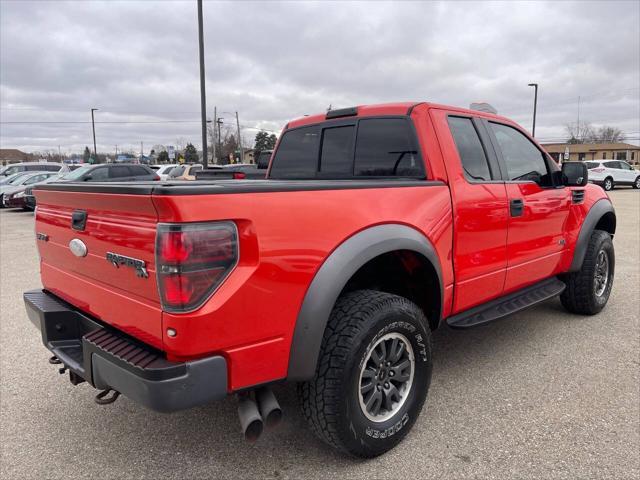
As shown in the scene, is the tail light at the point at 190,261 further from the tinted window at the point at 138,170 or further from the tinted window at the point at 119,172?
the tinted window at the point at 138,170

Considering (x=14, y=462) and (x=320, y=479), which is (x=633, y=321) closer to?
(x=320, y=479)

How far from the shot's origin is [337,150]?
145 inches

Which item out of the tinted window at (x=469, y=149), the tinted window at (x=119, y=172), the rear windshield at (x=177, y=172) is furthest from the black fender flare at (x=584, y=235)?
the rear windshield at (x=177, y=172)

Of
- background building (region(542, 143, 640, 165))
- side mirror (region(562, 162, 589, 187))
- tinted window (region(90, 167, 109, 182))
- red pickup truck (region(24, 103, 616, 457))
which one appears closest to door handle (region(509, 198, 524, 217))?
red pickup truck (region(24, 103, 616, 457))

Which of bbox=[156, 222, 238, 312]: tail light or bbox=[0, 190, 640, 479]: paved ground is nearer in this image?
bbox=[156, 222, 238, 312]: tail light

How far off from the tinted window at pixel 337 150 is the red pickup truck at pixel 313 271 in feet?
0.04

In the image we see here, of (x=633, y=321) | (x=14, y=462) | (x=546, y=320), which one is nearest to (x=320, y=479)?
(x=14, y=462)

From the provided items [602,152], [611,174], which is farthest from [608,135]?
[611,174]

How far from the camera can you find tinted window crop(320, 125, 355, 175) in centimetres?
359

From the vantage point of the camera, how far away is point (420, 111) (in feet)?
10.3

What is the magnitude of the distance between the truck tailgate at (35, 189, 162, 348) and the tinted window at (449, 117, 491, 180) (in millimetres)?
2144

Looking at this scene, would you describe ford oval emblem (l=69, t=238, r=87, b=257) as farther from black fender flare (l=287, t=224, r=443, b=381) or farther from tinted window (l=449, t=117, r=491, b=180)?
tinted window (l=449, t=117, r=491, b=180)

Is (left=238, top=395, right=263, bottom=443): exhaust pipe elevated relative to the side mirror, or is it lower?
lower

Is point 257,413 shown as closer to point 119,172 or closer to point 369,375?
point 369,375
